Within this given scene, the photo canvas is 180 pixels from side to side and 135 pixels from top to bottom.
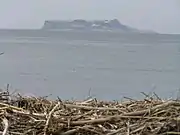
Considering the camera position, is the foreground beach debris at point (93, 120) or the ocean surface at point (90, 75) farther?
the ocean surface at point (90, 75)

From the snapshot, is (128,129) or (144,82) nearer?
(128,129)

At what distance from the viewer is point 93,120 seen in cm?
205

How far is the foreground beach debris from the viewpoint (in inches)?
76.0

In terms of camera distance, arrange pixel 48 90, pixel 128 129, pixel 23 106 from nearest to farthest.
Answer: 1. pixel 128 129
2. pixel 23 106
3. pixel 48 90

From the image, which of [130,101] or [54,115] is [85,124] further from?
[130,101]

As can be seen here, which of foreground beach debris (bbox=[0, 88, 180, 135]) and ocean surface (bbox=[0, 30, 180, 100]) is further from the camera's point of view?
ocean surface (bbox=[0, 30, 180, 100])

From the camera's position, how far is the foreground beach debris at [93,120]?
1.93 meters

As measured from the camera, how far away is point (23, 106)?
2471mm

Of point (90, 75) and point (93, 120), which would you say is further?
point (90, 75)

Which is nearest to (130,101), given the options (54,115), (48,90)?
(54,115)

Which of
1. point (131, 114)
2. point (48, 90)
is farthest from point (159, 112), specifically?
point (48, 90)

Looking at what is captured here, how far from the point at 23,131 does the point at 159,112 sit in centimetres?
56

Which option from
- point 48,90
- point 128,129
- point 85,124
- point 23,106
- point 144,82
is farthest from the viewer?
point 144,82

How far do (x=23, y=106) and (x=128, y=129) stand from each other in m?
0.73
